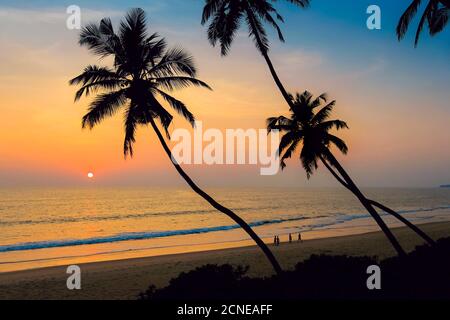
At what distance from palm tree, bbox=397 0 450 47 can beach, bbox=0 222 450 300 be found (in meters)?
14.1

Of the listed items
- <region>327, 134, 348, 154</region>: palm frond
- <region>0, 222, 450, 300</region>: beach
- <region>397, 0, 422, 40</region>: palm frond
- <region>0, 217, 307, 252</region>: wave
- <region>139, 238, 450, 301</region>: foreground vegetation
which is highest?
<region>397, 0, 422, 40</region>: palm frond

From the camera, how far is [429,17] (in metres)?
15.4

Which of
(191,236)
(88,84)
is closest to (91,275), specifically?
(88,84)

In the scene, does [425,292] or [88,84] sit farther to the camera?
[88,84]

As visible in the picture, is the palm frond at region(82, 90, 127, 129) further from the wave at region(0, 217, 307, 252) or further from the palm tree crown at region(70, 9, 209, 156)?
the wave at region(0, 217, 307, 252)

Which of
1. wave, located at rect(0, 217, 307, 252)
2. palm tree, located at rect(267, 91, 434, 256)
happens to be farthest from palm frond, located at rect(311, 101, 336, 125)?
wave, located at rect(0, 217, 307, 252)

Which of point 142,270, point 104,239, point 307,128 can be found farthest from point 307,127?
point 104,239

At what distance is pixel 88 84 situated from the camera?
1602cm

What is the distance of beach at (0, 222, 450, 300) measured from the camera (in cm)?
2070

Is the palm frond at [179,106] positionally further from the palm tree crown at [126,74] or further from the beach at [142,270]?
the beach at [142,270]

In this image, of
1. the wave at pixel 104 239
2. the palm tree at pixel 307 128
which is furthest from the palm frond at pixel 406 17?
the wave at pixel 104 239
